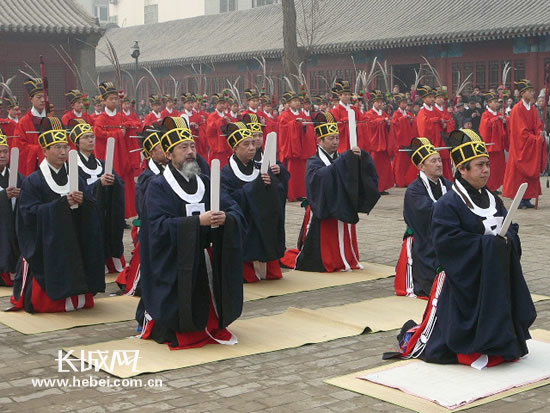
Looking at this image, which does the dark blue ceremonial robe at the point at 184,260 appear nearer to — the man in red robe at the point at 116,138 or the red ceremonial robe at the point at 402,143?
the man in red robe at the point at 116,138

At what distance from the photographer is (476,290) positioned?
576cm

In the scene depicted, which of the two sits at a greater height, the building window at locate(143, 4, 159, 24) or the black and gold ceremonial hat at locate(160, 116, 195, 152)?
the building window at locate(143, 4, 159, 24)

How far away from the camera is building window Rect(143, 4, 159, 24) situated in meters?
51.2

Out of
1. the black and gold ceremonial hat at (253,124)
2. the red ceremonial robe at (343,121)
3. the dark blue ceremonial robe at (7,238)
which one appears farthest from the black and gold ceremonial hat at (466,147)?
the red ceremonial robe at (343,121)

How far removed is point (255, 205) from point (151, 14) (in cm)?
4434

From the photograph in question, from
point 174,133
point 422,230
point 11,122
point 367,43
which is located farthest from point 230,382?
point 367,43

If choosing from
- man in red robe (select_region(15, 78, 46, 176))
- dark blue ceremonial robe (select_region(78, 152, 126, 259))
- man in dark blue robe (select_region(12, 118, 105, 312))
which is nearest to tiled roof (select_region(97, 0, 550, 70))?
man in red robe (select_region(15, 78, 46, 176))

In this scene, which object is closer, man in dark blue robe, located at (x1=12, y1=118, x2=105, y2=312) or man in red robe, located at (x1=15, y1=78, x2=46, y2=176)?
man in dark blue robe, located at (x1=12, y1=118, x2=105, y2=312)

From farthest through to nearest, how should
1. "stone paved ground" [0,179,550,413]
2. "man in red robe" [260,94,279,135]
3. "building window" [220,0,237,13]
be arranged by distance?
"building window" [220,0,237,13] → "man in red robe" [260,94,279,135] → "stone paved ground" [0,179,550,413]

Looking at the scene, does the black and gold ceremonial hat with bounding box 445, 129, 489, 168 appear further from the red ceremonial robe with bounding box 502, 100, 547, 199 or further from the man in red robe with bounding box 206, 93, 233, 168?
the man in red robe with bounding box 206, 93, 233, 168

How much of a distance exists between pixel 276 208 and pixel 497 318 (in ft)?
11.4

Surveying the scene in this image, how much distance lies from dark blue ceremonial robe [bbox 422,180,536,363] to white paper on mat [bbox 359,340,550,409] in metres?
0.10

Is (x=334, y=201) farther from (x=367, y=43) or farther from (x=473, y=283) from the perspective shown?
(x=367, y=43)

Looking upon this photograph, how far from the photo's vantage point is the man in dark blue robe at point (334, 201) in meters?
9.14
